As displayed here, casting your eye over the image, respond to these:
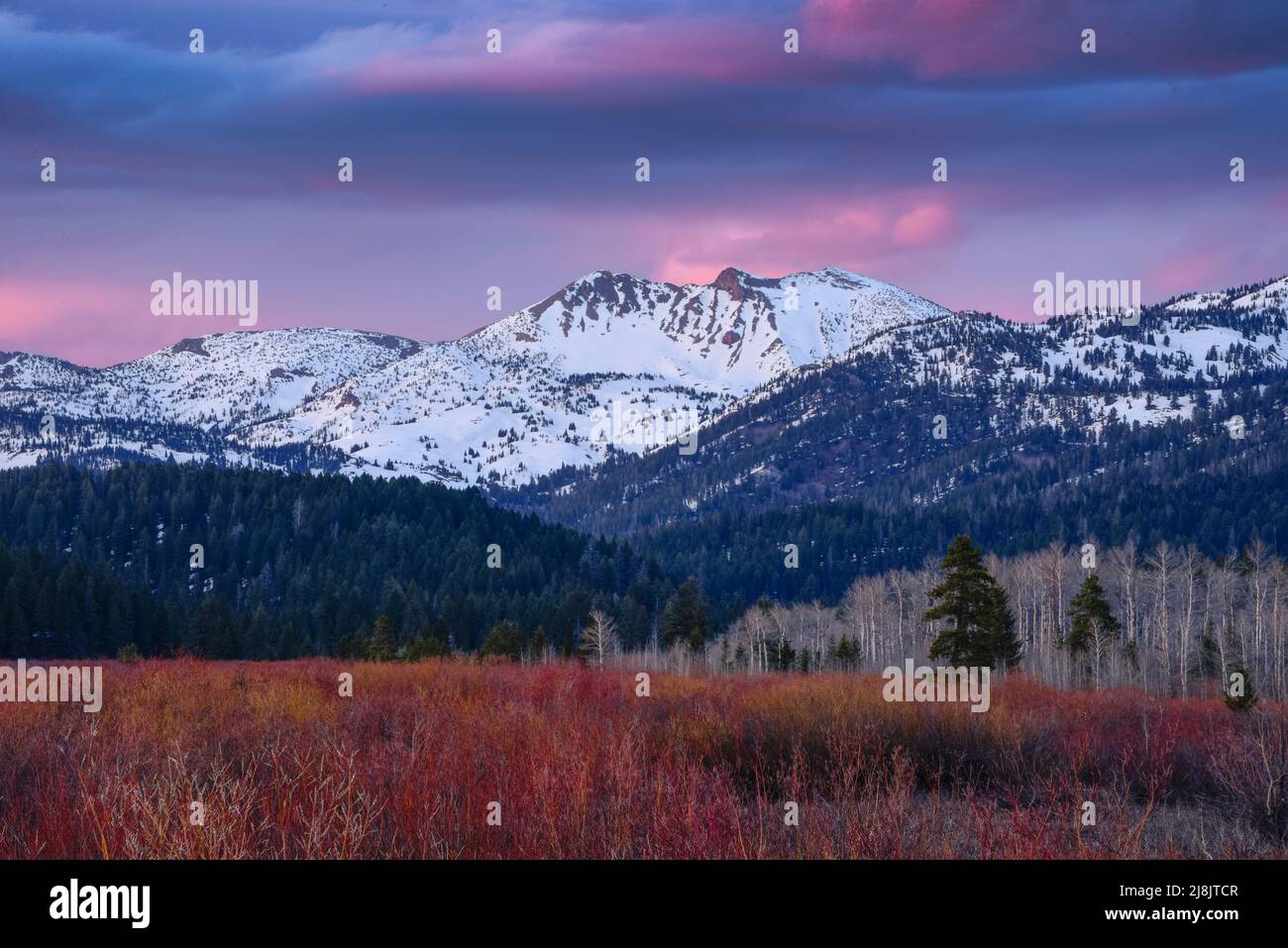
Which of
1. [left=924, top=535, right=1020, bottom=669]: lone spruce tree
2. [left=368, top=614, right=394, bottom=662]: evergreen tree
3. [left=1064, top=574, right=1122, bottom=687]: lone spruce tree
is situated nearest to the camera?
[left=924, top=535, right=1020, bottom=669]: lone spruce tree

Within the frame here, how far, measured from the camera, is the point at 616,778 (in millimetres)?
9055

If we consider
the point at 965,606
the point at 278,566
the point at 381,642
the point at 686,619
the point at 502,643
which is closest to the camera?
the point at 965,606

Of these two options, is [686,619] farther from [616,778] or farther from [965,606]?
[616,778]

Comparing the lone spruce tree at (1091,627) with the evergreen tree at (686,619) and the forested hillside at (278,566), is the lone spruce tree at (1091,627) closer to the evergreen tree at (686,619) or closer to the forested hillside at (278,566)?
→ the evergreen tree at (686,619)

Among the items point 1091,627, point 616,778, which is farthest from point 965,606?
point 1091,627

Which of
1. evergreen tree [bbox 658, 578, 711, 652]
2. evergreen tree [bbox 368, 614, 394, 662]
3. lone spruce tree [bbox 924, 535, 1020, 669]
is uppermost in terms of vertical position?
lone spruce tree [bbox 924, 535, 1020, 669]

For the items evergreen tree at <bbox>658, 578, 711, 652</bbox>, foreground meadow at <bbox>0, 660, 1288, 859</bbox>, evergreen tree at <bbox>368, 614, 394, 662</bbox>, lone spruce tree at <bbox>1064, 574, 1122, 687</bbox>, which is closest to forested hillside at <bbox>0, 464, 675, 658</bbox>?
evergreen tree at <bbox>658, 578, 711, 652</bbox>

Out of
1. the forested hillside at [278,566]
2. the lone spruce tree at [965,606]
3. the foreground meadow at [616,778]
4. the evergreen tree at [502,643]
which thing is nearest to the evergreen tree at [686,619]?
the forested hillside at [278,566]

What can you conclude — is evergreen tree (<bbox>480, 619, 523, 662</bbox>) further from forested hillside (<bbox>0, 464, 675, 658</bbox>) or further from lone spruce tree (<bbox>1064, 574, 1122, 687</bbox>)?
lone spruce tree (<bbox>1064, 574, 1122, 687</bbox>)

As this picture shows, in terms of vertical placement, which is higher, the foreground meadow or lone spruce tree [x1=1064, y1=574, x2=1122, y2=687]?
the foreground meadow

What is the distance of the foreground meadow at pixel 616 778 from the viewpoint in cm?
760

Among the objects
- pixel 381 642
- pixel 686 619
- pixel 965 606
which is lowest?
pixel 686 619

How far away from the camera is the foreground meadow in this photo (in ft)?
24.9
